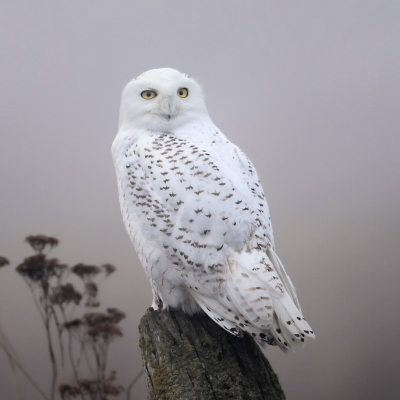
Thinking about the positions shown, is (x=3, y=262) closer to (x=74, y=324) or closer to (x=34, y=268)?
(x=34, y=268)

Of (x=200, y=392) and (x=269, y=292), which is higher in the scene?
(x=269, y=292)

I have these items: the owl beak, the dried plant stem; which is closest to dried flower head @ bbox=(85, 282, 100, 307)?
the dried plant stem

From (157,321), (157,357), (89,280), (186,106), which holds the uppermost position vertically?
(186,106)

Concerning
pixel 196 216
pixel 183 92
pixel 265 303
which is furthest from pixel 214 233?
pixel 183 92

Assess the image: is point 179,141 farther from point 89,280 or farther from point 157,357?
point 89,280

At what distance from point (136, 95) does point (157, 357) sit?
834 mm

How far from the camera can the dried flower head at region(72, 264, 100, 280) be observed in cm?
231

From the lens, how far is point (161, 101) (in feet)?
5.00

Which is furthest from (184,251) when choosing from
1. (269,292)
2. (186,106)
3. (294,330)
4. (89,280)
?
(89,280)

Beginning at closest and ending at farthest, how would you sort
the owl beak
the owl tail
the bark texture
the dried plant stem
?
the owl tail → the bark texture → the owl beak → the dried plant stem

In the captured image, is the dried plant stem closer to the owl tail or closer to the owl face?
the owl face

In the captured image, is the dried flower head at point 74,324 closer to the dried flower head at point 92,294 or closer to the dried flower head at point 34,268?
the dried flower head at point 92,294

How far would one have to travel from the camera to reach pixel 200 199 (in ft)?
4.51

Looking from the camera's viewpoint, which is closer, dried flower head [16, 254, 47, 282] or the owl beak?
the owl beak
